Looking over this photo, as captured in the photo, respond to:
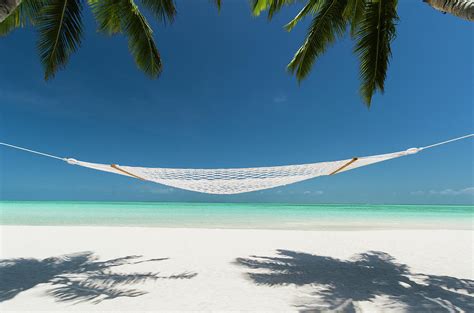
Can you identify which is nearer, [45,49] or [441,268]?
[45,49]

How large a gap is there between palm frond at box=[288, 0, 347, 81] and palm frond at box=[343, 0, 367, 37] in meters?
0.11

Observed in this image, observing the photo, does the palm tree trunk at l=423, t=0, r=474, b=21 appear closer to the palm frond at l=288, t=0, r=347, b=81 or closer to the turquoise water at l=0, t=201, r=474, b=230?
the palm frond at l=288, t=0, r=347, b=81

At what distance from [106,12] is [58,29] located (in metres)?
0.58

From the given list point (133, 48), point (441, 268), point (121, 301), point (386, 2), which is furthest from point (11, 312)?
point (441, 268)

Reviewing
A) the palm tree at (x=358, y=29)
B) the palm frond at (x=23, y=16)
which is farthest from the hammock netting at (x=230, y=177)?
the palm frond at (x=23, y=16)

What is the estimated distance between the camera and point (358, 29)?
7.32 ft

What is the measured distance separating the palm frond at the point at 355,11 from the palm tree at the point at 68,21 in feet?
4.13

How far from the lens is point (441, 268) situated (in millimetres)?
2602

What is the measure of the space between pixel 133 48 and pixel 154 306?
7.96 feet

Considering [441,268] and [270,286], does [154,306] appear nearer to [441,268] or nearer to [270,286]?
[270,286]

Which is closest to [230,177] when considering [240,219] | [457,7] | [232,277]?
[232,277]

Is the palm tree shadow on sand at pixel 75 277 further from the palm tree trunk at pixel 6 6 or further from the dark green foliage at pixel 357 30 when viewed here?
the dark green foliage at pixel 357 30

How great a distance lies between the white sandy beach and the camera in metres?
1.74

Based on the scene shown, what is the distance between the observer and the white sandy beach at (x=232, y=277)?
5.71 feet
